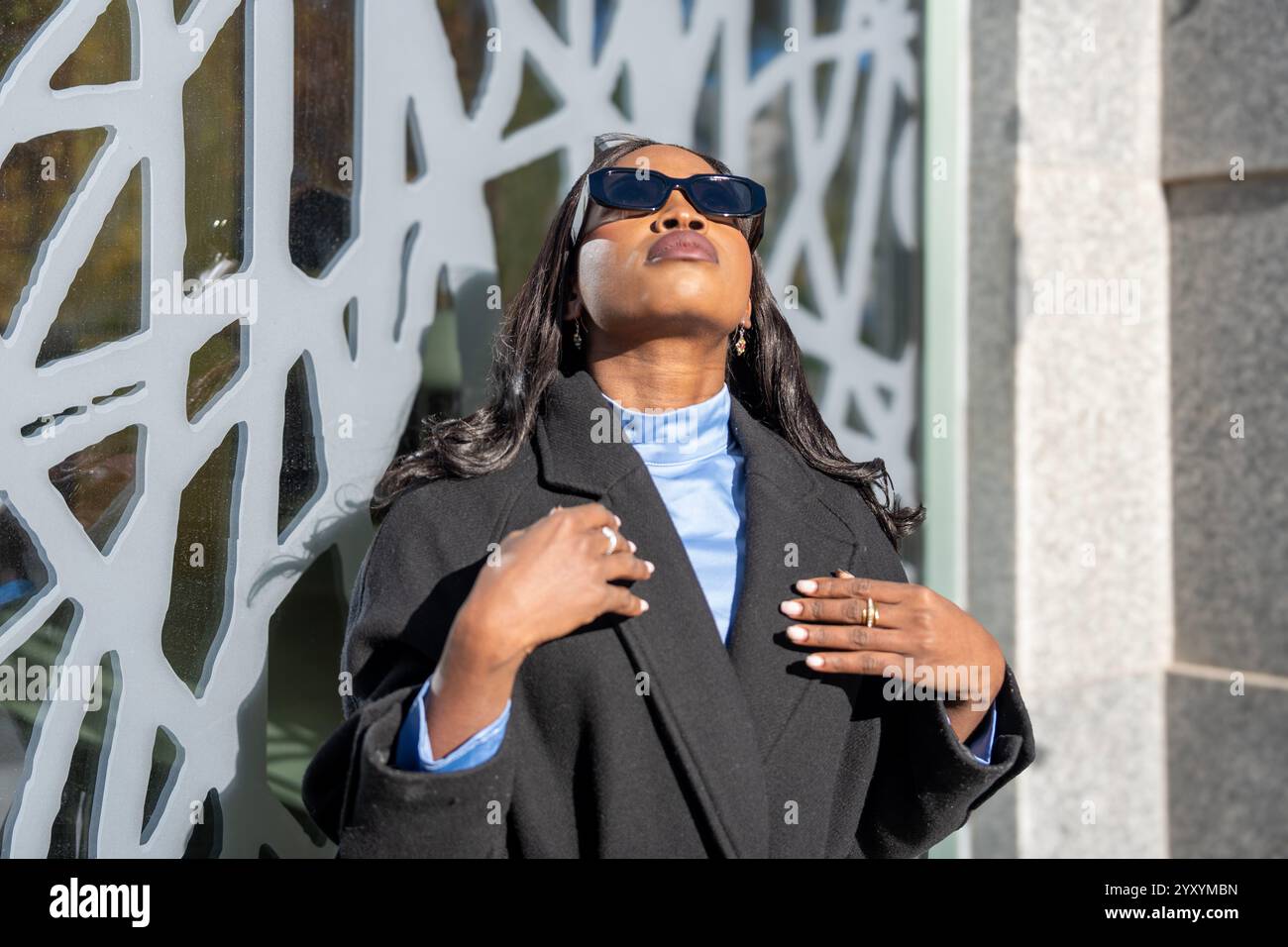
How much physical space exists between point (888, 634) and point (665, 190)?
0.83 metres

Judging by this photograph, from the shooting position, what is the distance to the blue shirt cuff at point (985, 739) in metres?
2.19

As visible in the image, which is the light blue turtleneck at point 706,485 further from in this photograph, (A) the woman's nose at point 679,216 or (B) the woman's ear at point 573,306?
(A) the woman's nose at point 679,216

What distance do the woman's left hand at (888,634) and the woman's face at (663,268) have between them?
490mm

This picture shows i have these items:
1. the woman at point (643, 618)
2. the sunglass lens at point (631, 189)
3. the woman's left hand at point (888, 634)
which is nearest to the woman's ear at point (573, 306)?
the woman at point (643, 618)

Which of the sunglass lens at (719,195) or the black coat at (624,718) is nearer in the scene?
the black coat at (624,718)

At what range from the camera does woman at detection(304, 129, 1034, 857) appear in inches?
69.9

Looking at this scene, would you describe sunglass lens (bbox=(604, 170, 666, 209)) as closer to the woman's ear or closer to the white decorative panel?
the woman's ear

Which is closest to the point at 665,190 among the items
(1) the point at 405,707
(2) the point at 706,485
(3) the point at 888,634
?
(2) the point at 706,485

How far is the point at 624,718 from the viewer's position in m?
1.92

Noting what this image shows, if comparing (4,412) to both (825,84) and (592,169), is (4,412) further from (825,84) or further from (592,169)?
(825,84)

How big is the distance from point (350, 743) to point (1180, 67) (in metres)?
3.61

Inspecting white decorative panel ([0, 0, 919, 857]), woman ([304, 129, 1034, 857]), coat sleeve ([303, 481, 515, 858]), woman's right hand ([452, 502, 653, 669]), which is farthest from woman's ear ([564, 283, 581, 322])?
white decorative panel ([0, 0, 919, 857])
